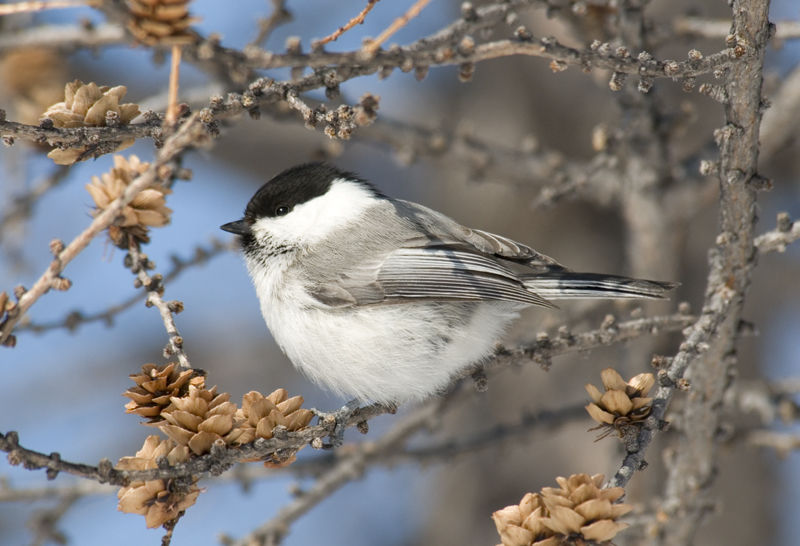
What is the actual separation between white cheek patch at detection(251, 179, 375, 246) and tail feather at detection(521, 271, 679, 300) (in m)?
0.65

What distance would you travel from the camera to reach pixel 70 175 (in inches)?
84.3

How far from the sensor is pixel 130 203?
1456 millimetres

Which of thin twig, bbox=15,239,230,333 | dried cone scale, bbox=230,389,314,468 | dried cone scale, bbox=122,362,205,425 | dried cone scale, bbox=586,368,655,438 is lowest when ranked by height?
dried cone scale, bbox=586,368,655,438

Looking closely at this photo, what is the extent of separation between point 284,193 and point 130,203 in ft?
2.70

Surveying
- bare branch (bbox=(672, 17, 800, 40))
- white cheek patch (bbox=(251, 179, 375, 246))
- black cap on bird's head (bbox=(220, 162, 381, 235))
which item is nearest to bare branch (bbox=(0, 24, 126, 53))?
black cap on bird's head (bbox=(220, 162, 381, 235))

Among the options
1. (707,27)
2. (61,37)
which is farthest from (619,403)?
(61,37)

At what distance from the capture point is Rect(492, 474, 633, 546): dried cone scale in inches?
41.4

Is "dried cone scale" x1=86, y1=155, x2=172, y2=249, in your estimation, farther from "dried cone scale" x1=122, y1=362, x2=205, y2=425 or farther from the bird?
the bird

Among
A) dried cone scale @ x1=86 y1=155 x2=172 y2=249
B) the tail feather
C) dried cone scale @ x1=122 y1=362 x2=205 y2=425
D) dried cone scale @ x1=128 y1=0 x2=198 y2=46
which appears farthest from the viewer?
the tail feather

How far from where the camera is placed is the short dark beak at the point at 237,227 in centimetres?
219

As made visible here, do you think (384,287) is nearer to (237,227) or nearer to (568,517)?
(237,227)

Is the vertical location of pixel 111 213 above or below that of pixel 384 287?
below

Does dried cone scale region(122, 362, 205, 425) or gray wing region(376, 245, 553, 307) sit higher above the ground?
gray wing region(376, 245, 553, 307)

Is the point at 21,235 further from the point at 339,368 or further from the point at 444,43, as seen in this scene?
the point at 444,43
